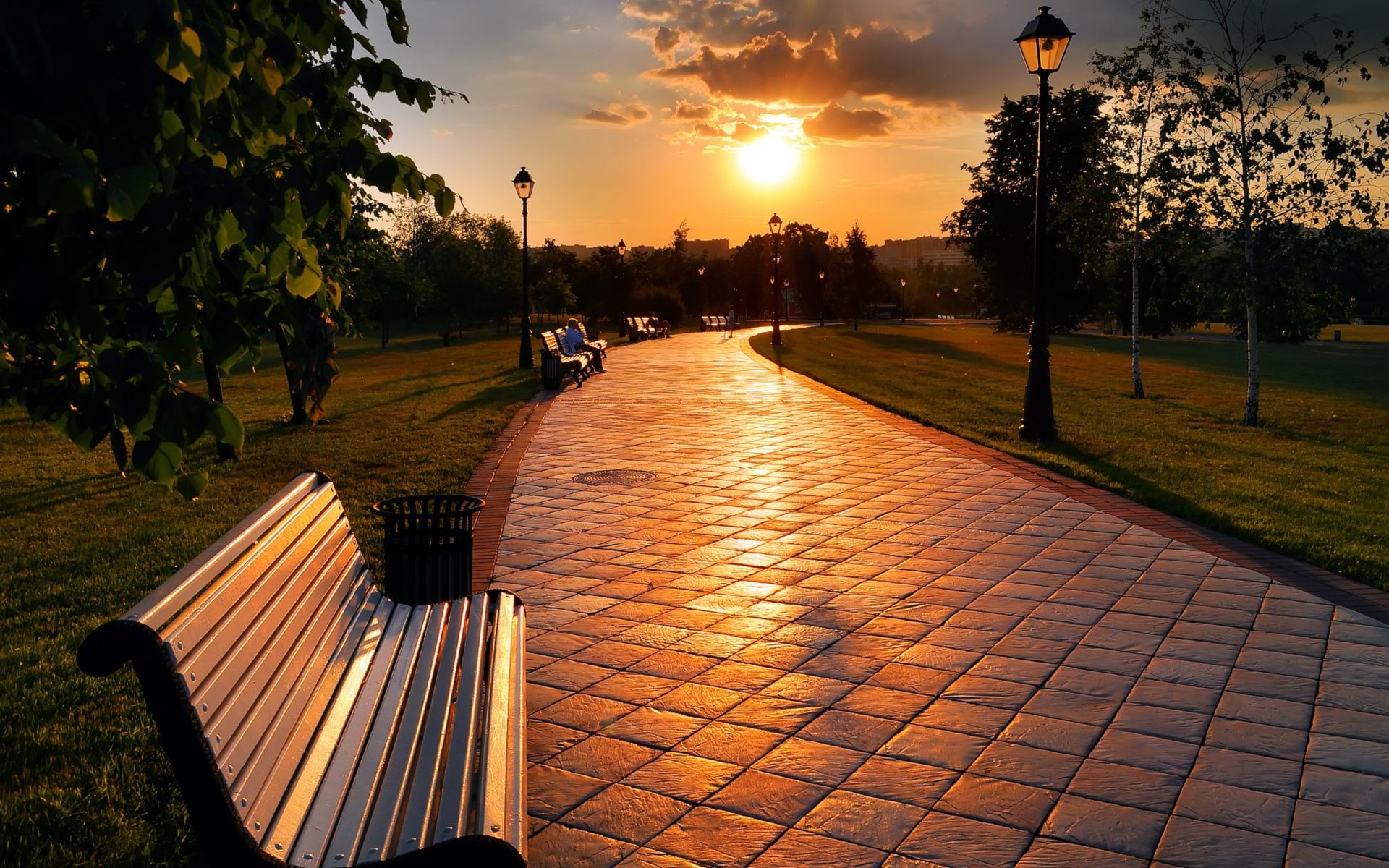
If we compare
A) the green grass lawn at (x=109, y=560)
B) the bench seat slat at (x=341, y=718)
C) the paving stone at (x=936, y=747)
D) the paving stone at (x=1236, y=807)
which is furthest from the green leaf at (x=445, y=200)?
the paving stone at (x=1236, y=807)

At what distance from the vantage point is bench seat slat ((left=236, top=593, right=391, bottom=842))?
7.68 feet

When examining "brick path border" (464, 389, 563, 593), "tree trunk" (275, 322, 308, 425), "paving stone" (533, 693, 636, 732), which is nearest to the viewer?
"paving stone" (533, 693, 636, 732)

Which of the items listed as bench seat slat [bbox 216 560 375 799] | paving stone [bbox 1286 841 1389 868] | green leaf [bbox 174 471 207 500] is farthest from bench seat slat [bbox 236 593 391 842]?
paving stone [bbox 1286 841 1389 868]

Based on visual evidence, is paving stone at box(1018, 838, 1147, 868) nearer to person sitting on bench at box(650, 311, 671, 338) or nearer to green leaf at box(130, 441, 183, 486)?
green leaf at box(130, 441, 183, 486)

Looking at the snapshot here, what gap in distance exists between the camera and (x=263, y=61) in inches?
112

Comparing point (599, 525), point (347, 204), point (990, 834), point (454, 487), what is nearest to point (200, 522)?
point (454, 487)

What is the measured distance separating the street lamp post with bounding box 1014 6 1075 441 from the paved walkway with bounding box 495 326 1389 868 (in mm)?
4508

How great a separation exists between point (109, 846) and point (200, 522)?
569 cm

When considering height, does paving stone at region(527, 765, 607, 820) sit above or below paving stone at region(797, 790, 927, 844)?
above

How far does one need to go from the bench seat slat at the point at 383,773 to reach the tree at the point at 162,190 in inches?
35.6

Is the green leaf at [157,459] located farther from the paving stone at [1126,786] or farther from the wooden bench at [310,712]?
the paving stone at [1126,786]

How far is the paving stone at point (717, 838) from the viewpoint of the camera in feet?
10.7

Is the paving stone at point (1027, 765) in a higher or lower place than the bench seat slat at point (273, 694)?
lower

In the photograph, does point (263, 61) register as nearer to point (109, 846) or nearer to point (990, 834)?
point (109, 846)
